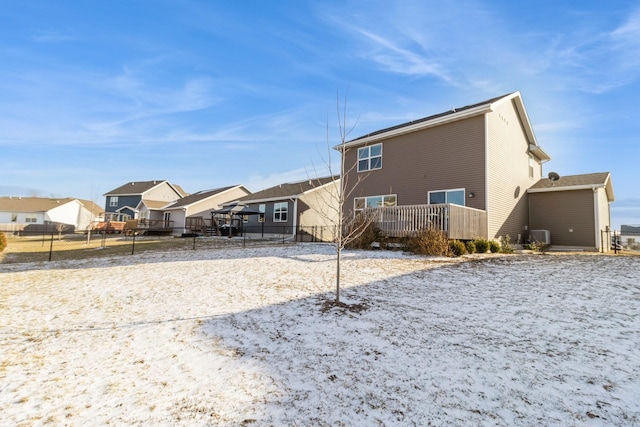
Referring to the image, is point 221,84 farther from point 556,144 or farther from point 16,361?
point 556,144

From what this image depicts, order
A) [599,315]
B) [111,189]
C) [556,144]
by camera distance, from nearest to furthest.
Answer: [599,315]
[556,144]
[111,189]

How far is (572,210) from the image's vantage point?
49.6ft

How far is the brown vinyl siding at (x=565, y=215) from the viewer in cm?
1464

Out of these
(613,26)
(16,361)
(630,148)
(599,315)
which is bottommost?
(16,361)

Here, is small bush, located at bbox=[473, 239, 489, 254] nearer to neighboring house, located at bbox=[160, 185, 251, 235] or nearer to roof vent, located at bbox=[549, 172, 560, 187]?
roof vent, located at bbox=[549, 172, 560, 187]

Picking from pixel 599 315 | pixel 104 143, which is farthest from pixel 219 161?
pixel 599 315

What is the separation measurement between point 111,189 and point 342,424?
188ft

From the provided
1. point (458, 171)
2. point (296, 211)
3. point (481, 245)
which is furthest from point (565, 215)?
point (296, 211)

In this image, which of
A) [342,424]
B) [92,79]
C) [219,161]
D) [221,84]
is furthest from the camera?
[219,161]

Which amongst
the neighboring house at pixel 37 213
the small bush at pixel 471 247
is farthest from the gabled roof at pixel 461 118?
the neighboring house at pixel 37 213

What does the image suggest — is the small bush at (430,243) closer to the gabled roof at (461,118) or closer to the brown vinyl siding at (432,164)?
the brown vinyl siding at (432,164)

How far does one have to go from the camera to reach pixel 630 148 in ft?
60.4

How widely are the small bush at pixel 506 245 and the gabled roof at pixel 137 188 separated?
44.8 metres

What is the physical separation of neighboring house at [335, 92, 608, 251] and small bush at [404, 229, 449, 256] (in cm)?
48
